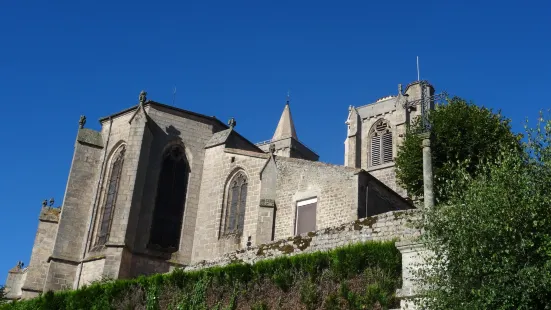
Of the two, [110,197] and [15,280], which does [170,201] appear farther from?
[15,280]

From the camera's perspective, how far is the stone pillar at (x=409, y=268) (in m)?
13.3

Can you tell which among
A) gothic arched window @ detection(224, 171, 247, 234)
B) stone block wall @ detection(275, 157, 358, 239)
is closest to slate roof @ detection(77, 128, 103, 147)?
gothic arched window @ detection(224, 171, 247, 234)

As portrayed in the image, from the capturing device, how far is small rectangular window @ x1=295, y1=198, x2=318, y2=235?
25.1 metres

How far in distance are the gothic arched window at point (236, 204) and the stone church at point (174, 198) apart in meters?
0.05

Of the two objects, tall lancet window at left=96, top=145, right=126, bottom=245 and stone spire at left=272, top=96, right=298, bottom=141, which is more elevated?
stone spire at left=272, top=96, right=298, bottom=141

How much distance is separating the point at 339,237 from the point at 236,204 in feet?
33.5

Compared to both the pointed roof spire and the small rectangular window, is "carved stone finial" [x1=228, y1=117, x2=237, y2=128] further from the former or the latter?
the pointed roof spire

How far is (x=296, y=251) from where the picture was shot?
63.7ft

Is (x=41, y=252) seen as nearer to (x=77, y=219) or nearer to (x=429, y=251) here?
(x=77, y=219)

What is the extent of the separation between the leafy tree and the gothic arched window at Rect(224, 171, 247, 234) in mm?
7009

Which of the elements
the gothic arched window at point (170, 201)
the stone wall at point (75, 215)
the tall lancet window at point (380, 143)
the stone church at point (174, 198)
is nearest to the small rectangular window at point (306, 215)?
the stone church at point (174, 198)

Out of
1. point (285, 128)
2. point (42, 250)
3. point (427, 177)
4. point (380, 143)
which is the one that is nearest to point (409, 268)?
point (427, 177)

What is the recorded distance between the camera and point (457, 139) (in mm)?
26797

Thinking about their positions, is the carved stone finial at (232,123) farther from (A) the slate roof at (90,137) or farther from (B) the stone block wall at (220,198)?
(A) the slate roof at (90,137)
